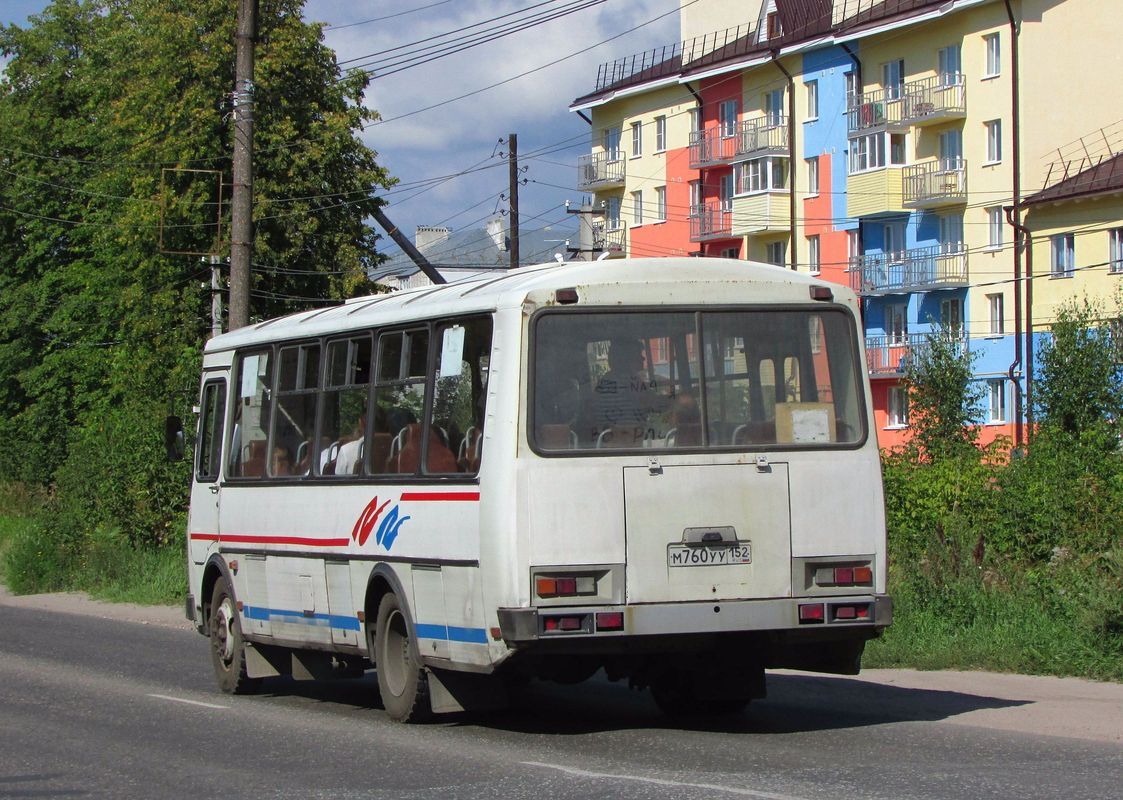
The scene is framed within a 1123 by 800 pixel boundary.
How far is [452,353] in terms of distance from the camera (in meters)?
11.7

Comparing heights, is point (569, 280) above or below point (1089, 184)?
below

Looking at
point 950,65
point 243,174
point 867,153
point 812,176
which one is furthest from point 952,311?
point 243,174

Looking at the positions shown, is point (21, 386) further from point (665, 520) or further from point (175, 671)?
point (665, 520)

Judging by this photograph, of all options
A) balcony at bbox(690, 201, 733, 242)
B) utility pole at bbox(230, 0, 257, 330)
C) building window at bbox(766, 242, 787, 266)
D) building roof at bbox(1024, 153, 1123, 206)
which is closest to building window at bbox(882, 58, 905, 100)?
building roof at bbox(1024, 153, 1123, 206)

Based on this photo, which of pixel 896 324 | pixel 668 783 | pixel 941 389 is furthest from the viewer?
pixel 896 324

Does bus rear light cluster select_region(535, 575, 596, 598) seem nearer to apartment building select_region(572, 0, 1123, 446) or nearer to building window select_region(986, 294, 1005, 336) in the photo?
apartment building select_region(572, 0, 1123, 446)

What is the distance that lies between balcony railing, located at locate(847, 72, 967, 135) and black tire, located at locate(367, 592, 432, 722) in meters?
47.6

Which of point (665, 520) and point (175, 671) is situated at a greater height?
point (665, 520)

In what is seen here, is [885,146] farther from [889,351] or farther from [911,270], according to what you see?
[889,351]

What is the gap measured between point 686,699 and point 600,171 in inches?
2487

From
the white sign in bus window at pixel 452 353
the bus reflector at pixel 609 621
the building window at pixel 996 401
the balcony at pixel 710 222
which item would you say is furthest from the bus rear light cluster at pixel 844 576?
the balcony at pixel 710 222

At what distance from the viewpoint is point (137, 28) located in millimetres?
49969

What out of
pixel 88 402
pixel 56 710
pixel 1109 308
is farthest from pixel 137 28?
pixel 56 710

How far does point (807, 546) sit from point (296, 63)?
38.8 metres
